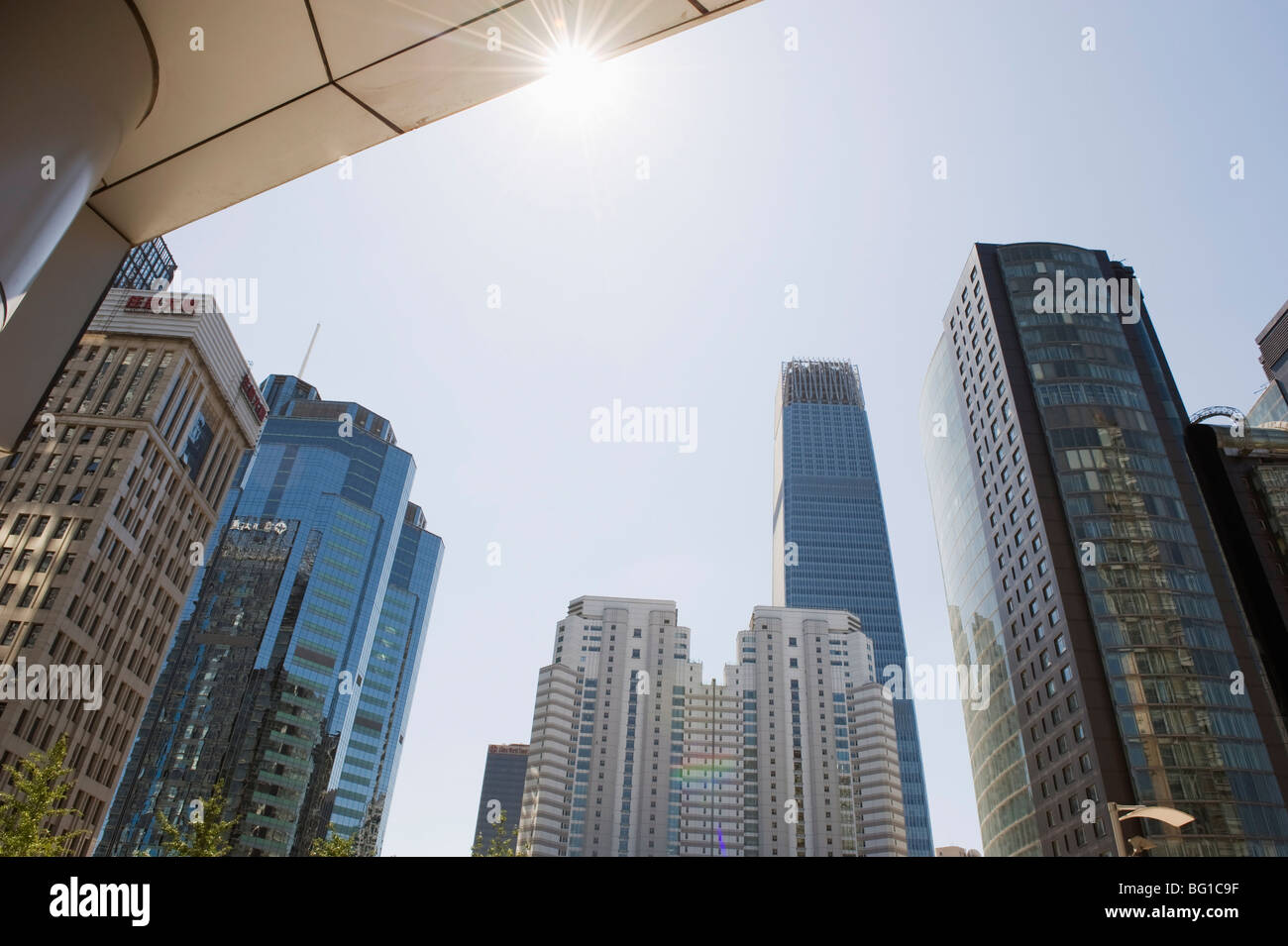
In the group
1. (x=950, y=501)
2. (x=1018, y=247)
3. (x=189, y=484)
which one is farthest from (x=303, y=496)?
(x=1018, y=247)

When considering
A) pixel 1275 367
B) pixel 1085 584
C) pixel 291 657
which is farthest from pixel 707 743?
pixel 1275 367

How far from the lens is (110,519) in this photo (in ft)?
214

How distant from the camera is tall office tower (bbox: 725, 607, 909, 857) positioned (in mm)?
121500

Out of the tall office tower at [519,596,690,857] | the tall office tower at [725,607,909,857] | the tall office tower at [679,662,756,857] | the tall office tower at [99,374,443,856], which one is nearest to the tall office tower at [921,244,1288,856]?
the tall office tower at [725,607,909,857]

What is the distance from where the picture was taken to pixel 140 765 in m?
110

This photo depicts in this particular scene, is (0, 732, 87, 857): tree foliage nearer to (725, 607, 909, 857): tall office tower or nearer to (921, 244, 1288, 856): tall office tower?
(921, 244, 1288, 856): tall office tower

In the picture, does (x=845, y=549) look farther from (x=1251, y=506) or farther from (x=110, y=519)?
(x=110, y=519)

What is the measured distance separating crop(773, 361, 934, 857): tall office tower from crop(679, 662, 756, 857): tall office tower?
37959 millimetres

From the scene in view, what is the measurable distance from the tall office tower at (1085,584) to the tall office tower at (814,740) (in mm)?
47445

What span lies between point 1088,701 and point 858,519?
126 m

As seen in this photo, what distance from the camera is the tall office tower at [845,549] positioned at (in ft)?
534
